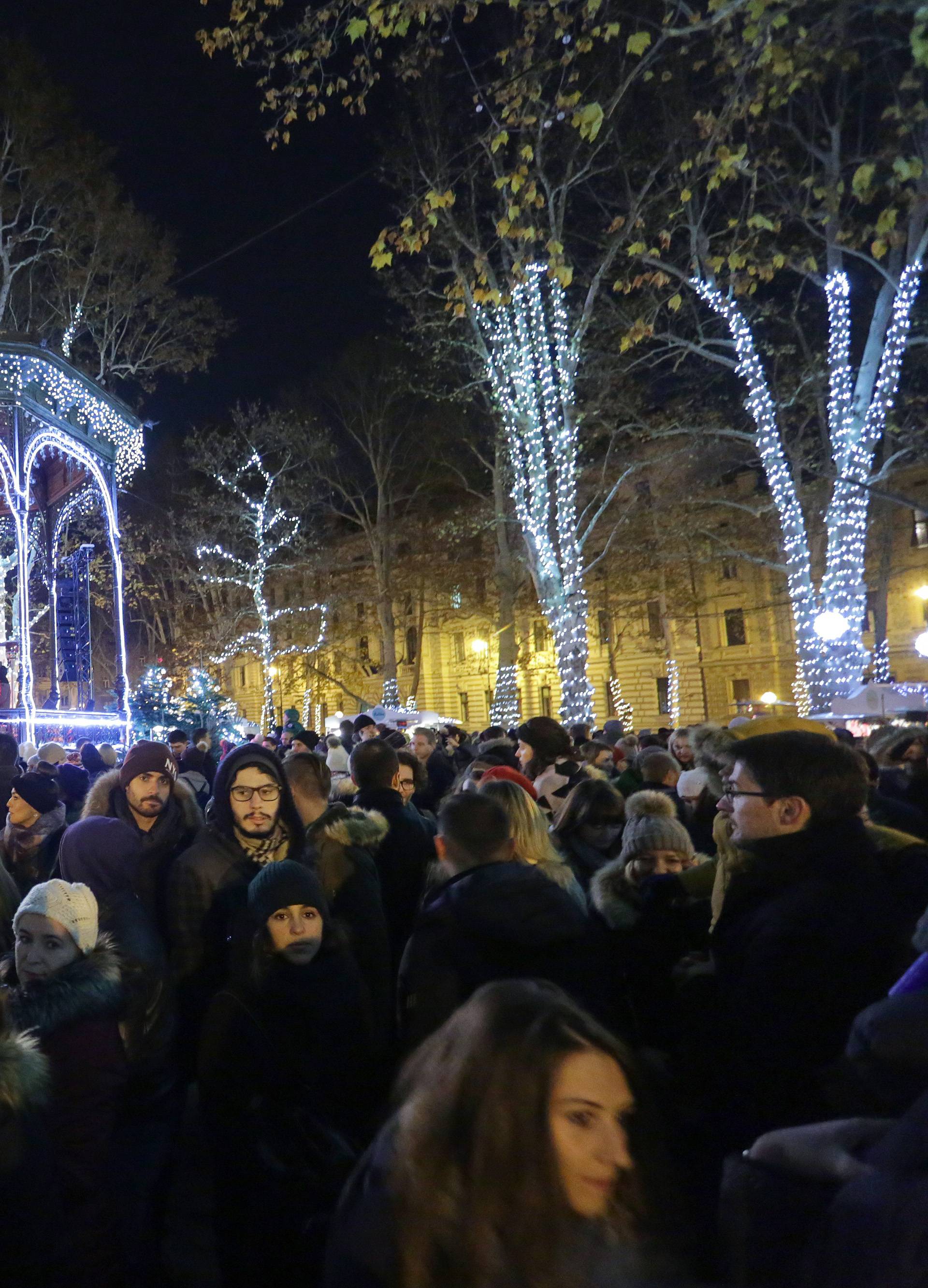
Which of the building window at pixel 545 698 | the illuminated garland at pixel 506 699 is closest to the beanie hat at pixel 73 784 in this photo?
the illuminated garland at pixel 506 699

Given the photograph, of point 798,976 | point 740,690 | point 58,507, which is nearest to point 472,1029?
point 798,976

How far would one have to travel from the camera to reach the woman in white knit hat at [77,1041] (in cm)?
257

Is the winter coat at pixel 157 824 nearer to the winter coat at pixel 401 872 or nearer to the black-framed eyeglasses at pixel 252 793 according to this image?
the black-framed eyeglasses at pixel 252 793

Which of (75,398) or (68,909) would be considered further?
(75,398)

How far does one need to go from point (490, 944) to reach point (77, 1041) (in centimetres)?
112

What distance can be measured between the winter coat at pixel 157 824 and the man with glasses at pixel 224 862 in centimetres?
40

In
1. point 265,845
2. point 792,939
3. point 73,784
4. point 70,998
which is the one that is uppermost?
point 73,784

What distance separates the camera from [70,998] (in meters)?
2.77

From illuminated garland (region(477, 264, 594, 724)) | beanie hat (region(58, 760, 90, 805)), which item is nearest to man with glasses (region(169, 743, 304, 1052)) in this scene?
beanie hat (region(58, 760, 90, 805))

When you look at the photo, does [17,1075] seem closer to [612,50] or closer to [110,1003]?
[110,1003]

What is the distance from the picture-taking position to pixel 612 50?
15.6 meters

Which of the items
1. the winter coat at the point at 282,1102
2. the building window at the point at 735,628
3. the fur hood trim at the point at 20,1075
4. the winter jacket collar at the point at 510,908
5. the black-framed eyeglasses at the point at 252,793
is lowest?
the winter coat at the point at 282,1102

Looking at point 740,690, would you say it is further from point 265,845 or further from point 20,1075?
point 20,1075

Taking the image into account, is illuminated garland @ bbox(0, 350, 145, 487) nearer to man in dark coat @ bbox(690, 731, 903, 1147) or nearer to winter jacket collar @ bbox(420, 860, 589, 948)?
winter jacket collar @ bbox(420, 860, 589, 948)
